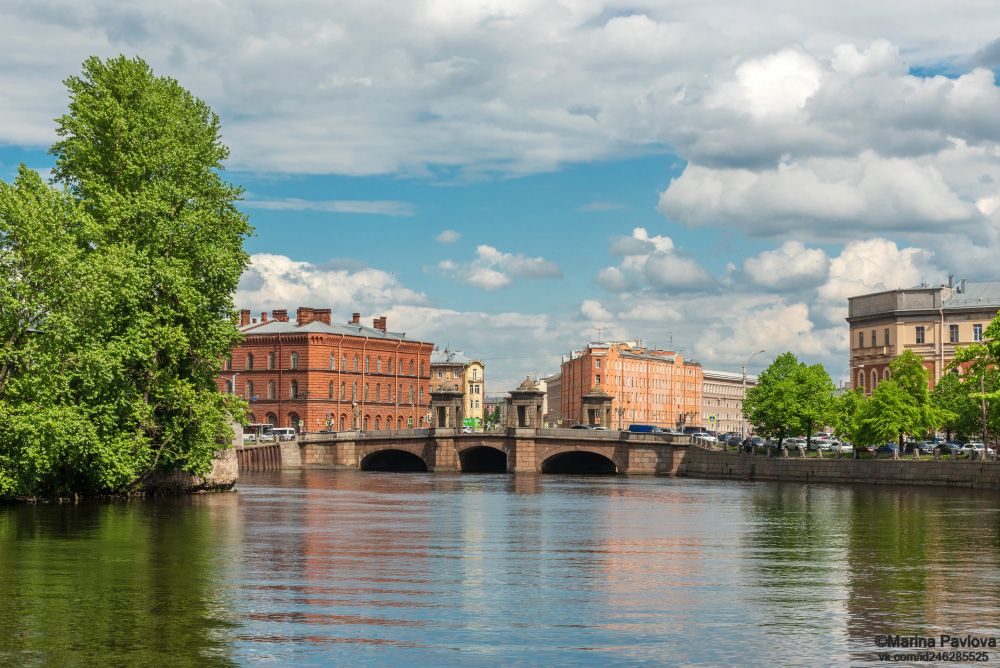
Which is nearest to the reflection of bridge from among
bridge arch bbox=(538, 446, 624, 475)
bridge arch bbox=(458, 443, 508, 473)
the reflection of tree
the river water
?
bridge arch bbox=(538, 446, 624, 475)

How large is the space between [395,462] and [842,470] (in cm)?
6376

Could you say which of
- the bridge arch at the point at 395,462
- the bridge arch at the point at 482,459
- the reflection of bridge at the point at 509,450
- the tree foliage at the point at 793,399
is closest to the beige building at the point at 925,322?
the tree foliage at the point at 793,399

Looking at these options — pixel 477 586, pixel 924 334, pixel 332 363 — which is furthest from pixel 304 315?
pixel 477 586

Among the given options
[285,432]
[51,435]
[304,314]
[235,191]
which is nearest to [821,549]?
[51,435]

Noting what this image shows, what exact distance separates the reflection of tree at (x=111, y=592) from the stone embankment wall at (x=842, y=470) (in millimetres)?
57746

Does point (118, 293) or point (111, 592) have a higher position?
point (118, 293)

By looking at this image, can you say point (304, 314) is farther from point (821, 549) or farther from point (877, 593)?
point (877, 593)

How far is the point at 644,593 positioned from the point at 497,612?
16.1 feet

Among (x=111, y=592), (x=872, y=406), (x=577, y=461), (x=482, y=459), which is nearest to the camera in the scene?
(x=111, y=592)

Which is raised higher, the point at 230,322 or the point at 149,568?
the point at 230,322

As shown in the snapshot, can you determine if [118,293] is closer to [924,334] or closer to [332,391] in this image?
[924,334]

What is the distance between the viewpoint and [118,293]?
5869cm

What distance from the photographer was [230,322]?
66.6 metres

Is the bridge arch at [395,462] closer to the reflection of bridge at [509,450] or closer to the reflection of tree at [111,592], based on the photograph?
the reflection of bridge at [509,450]
